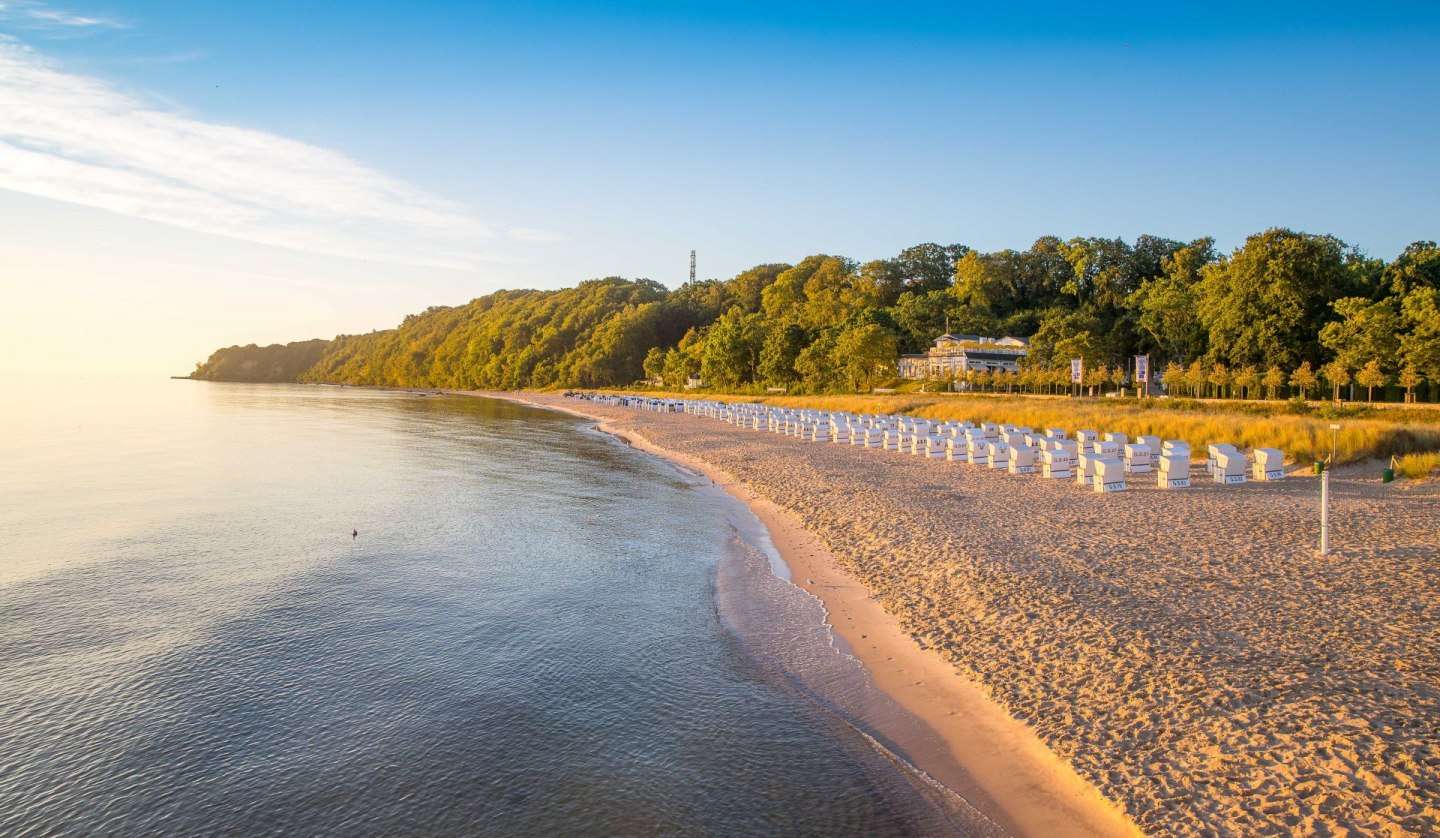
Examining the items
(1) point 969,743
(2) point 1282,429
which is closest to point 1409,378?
(2) point 1282,429

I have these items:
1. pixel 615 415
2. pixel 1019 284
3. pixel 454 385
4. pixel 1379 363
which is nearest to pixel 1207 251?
pixel 1019 284

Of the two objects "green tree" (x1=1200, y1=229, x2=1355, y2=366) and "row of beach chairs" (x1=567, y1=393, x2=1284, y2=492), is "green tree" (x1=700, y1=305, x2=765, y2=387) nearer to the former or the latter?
"green tree" (x1=1200, y1=229, x2=1355, y2=366)

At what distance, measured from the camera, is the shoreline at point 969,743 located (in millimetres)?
5805

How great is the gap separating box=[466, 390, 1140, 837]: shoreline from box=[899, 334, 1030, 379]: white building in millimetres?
65831

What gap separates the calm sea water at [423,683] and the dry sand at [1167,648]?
3.26 ft

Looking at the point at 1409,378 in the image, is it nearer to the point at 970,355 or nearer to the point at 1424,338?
the point at 1424,338

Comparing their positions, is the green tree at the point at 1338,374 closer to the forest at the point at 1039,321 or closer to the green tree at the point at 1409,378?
the forest at the point at 1039,321

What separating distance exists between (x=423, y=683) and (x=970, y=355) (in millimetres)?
74429

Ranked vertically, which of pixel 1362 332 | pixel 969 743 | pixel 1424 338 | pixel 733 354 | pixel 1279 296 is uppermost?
pixel 1279 296

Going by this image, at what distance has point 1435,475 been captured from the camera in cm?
1723

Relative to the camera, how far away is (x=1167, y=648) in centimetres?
784

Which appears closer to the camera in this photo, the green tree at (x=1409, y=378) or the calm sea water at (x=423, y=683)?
the calm sea water at (x=423, y=683)

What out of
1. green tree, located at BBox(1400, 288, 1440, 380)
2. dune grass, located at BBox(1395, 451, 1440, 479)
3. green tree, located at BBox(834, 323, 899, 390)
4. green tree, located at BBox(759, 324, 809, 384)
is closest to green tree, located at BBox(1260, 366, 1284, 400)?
green tree, located at BBox(1400, 288, 1440, 380)

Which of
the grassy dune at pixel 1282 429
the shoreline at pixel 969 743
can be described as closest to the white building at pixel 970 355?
the grassy dune at pixel 1282 429
